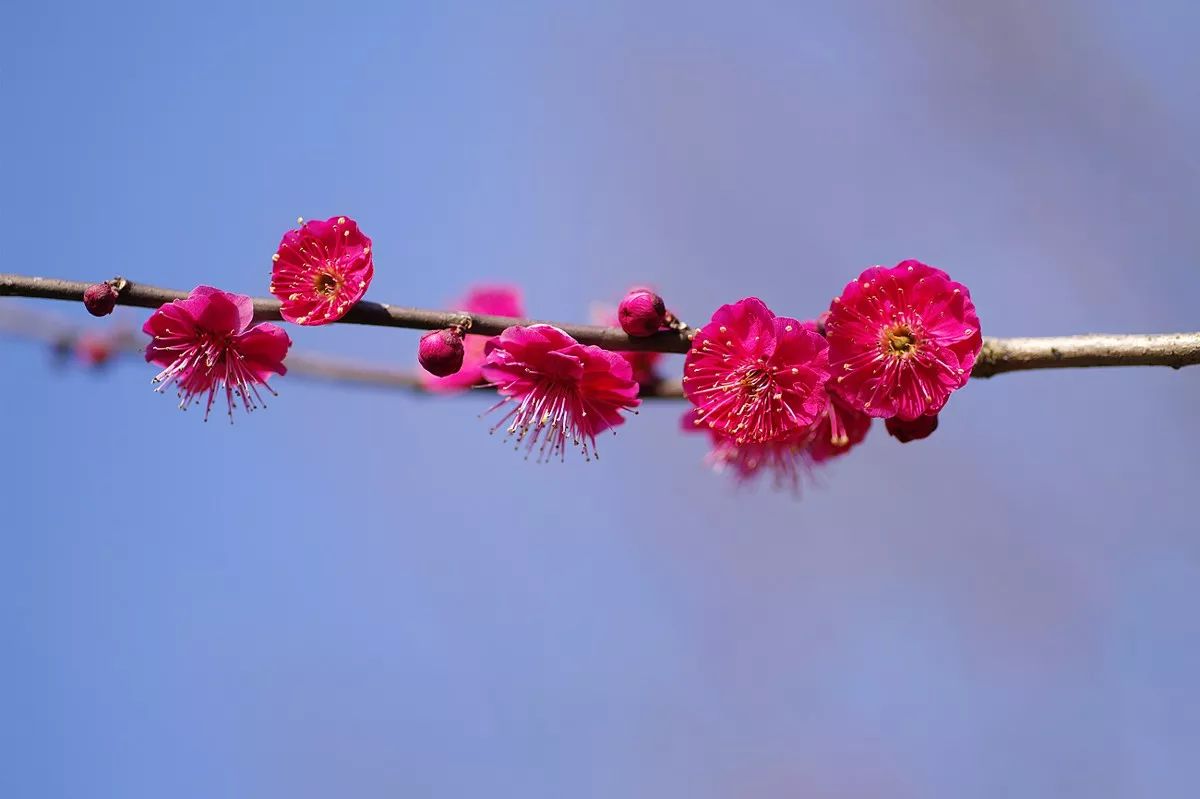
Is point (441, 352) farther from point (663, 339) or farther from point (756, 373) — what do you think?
point (756, 373)

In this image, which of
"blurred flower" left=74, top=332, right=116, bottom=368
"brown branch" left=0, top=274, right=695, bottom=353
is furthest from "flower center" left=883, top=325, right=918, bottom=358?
"blurred flower" left=74, top=332, right=116, bottom=368

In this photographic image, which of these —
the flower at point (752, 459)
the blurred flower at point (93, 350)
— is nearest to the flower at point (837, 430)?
the flower at point (752, 459)

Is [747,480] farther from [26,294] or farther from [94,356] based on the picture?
[94,356]

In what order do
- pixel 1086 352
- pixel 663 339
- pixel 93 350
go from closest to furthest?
pixel 1086 352
pixel 663 339
pixel 93 350

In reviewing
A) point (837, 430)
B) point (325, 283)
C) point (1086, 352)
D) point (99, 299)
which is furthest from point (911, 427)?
point (99, 299)

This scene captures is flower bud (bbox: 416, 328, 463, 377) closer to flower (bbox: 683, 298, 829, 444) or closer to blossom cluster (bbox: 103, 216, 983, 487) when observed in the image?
blossom cluster (bbox: 103, 216, 983, 487)

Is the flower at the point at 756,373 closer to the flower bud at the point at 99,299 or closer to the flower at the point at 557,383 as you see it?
the flower at the point at 557,383
